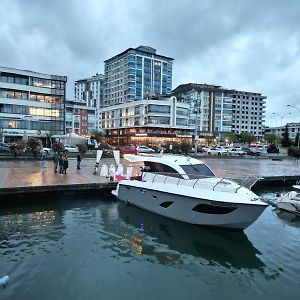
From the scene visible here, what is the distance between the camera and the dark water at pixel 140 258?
9.43 meters

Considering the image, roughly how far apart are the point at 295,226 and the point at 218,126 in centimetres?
14633

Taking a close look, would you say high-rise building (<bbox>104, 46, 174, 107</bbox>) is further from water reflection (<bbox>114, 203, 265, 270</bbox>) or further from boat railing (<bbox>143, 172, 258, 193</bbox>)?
water reflection (<bbox>114, 203, 265, 270</bbox>)

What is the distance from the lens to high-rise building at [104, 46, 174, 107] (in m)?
156

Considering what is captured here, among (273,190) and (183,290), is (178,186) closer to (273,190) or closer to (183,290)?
(183,290)

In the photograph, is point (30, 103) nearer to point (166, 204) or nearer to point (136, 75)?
point (166, 204)

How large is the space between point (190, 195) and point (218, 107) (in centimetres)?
15004

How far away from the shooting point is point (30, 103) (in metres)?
78.8

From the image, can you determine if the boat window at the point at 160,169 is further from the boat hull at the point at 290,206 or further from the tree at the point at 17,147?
the tree at the point at 17,147

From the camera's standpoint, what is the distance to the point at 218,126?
160m

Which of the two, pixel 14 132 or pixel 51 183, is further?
pixel 14 132

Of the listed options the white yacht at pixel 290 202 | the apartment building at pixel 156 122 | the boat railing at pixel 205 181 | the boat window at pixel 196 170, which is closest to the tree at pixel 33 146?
the boat railing at pixel 205 181

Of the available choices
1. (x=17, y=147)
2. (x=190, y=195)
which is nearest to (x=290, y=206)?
(x=190, y=195)

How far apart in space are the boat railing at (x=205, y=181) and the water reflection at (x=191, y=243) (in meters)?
1.95

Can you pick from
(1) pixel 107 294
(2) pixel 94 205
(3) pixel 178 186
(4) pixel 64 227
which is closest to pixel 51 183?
(2) pixel 94 205
